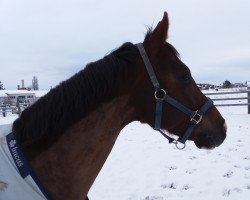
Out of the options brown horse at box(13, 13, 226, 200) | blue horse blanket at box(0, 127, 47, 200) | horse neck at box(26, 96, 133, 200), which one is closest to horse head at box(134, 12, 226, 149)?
brown horse at box(13, 13, 226, 200)

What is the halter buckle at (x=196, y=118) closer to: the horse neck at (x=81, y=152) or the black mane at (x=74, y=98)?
the horse neck at (x=81, y=152)

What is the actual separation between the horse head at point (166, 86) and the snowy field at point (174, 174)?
3.03 m

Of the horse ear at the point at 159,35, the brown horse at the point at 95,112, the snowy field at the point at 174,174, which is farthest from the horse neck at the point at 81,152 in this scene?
the snowy field at the point at 174,174

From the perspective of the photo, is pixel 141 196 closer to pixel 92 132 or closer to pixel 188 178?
pixel 188 178

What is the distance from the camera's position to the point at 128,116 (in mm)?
2414

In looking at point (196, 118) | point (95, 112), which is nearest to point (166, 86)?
point (196, 118)

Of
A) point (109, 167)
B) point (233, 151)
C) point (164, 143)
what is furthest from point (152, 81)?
point (164, 143)

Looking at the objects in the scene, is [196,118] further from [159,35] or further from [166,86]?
[159,35]

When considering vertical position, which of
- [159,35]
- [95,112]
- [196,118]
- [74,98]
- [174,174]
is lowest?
[174,174]

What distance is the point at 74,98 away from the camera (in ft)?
7.22

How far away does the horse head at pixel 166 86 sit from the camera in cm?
238

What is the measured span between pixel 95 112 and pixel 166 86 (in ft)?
1.77

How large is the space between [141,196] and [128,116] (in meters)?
3.21

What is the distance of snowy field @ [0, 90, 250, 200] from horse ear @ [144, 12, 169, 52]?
3.38m
